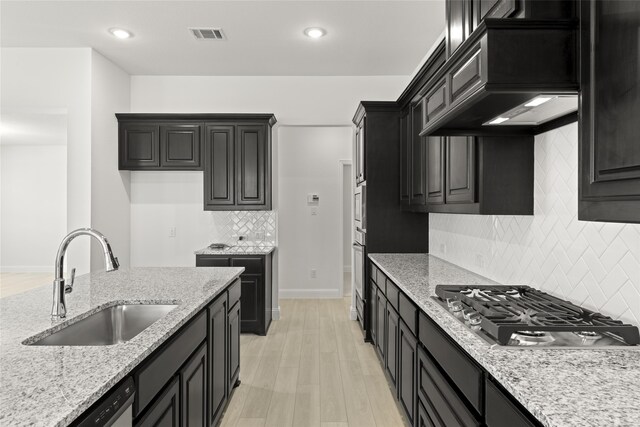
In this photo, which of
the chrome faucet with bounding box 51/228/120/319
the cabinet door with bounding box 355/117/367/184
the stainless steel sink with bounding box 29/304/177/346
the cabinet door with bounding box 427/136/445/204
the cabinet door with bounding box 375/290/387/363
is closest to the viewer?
the chrome faucet with bounding box 51/228/120/319

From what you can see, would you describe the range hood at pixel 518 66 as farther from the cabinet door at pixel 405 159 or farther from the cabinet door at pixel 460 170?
the cabinet door at pixel 405 159

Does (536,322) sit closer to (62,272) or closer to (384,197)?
(62,272)

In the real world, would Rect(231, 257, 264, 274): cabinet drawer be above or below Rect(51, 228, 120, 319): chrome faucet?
below

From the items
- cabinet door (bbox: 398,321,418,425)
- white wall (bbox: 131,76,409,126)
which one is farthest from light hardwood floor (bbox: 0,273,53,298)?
cabinet door (bbox: 398,321,418,425)

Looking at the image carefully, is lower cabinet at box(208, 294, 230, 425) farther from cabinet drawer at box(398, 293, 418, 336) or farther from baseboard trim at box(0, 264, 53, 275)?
baseboard trim at box(0, 264, 53, 275)

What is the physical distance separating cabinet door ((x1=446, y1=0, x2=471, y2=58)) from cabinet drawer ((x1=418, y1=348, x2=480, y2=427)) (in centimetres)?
154

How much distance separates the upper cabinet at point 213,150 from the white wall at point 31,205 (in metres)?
5.25

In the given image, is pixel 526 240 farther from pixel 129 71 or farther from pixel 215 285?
pixel 129 71

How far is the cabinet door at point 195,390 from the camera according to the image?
174cm

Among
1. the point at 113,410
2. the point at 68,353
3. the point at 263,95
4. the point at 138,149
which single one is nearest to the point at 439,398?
the point at 113,410

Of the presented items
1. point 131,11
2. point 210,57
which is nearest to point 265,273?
point 210,57

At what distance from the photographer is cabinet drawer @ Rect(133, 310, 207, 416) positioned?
1316mm

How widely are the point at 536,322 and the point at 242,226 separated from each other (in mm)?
3994

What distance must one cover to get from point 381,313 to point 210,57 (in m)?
3.24
